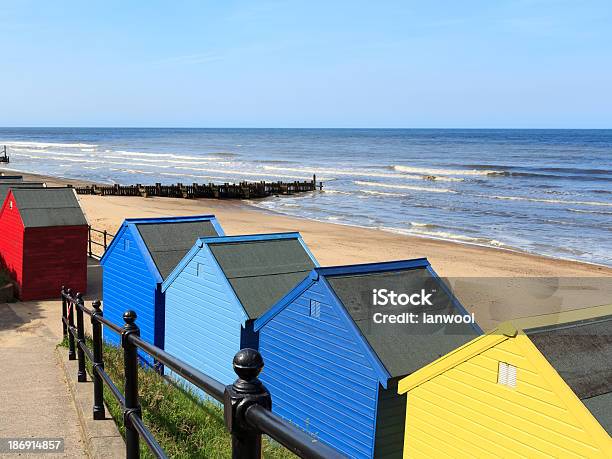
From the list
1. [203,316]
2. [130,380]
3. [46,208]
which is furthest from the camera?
[46,208]

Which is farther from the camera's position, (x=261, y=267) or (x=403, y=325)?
(x=261, y=267)

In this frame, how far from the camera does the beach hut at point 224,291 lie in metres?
9.88

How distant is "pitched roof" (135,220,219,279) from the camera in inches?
476

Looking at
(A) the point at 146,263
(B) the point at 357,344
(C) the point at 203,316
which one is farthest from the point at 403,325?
(A) the point at 146,263

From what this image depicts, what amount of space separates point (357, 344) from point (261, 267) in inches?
134

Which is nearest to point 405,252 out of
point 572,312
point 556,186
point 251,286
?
point 251,286

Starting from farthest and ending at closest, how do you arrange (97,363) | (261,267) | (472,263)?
(472,263), (261,267), (97,363)

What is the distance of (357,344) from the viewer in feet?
25.0

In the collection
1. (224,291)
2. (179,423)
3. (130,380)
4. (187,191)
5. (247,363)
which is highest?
(247,363)

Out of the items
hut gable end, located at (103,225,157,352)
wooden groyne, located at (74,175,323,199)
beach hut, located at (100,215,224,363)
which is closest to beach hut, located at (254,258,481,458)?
Result: beach hut, located at (100,215,224,363)

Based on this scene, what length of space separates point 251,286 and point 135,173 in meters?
72.8

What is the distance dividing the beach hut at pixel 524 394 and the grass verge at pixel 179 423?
1808 mm

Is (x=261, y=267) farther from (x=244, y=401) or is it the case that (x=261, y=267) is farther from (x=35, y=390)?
(x=244, y=401)

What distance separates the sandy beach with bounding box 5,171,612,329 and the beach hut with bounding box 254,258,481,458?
29.7 feet
